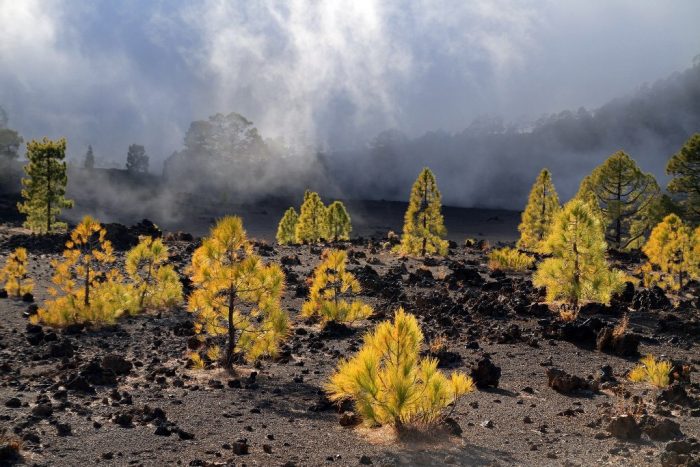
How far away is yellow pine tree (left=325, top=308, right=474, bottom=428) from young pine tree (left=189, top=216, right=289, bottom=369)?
413 centimetres

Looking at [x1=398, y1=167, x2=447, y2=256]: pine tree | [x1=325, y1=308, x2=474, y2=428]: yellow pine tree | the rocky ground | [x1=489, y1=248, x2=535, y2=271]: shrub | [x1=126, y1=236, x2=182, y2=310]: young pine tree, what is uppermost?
[x1=398, y1=167, x2=447, y2=256]: pine tree

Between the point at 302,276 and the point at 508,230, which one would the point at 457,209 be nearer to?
the point at 508,230

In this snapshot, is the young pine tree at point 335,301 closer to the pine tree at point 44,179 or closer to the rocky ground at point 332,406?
the rocky ground at point 332,406

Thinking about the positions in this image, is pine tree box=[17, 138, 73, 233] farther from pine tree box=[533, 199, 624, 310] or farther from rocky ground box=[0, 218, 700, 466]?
pine tree box=[533, 199, 624, 310]

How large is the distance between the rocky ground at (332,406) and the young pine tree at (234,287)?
0.66 metres

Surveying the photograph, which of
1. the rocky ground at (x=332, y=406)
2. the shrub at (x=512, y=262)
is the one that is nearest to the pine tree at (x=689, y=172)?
the shrub at (x=512, y=262)

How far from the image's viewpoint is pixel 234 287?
10.9 m

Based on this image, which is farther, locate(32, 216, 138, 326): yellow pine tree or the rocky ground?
locate(32, 216, 138, 326): yellow pine tree

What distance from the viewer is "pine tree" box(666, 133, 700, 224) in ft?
101

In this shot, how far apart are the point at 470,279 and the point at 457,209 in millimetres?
103756

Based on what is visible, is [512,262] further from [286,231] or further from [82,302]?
[286,231]

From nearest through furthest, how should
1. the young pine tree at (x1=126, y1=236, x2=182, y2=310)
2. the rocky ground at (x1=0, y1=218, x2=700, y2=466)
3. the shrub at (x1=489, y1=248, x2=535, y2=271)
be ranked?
1. the rocky ground at (x1=0, y1=218, x2=700, y2=466)
2. the young pine tree at (x1=126, y1=236, x2=182, y2=310)
3. the shrub at (x1=489, y1=248, x2=535, y2=271)

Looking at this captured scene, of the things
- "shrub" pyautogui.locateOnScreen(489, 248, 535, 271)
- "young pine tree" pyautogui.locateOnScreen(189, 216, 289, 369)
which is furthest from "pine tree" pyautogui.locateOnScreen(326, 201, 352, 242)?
"young pine tree" pyautogui.locateOnScreen(189, 216, 289, 369)

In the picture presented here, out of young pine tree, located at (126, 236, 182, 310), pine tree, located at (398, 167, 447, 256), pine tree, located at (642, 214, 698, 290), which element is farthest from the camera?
pine tree, located at (398, 167, 447, 256)
